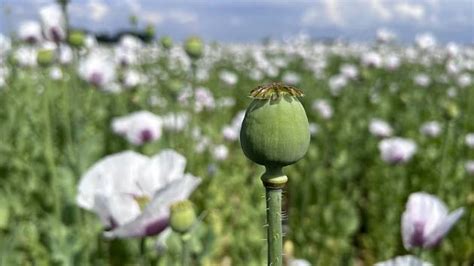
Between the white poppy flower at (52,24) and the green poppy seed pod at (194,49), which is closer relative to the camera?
the green poppy seed pod at (194,49)

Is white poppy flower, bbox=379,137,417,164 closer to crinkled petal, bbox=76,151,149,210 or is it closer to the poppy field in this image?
the poppy field

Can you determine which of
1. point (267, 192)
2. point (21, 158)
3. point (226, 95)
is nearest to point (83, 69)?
point (21, 158)

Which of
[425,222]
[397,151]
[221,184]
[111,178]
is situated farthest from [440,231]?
[221,184]

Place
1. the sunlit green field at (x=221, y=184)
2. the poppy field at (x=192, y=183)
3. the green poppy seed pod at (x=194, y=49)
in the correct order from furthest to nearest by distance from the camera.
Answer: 1. the green poppy seed pod at (x=194, y=49)
2. the sunlit green field at (x=221, y=184)
3. the poppy field at (x=192, y=183)

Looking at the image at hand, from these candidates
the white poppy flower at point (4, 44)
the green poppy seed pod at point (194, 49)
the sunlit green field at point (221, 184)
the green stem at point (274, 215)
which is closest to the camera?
the green stem at point (274, 215)

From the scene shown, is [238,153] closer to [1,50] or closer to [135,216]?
[1,50]

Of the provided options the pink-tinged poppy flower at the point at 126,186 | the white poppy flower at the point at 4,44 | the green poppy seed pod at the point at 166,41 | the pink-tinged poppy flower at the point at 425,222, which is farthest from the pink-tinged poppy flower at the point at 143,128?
the white poppy flower at the point at 4,44

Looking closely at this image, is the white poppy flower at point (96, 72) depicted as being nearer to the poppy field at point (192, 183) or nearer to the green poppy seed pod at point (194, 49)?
the poppy field at point (192, 183)
